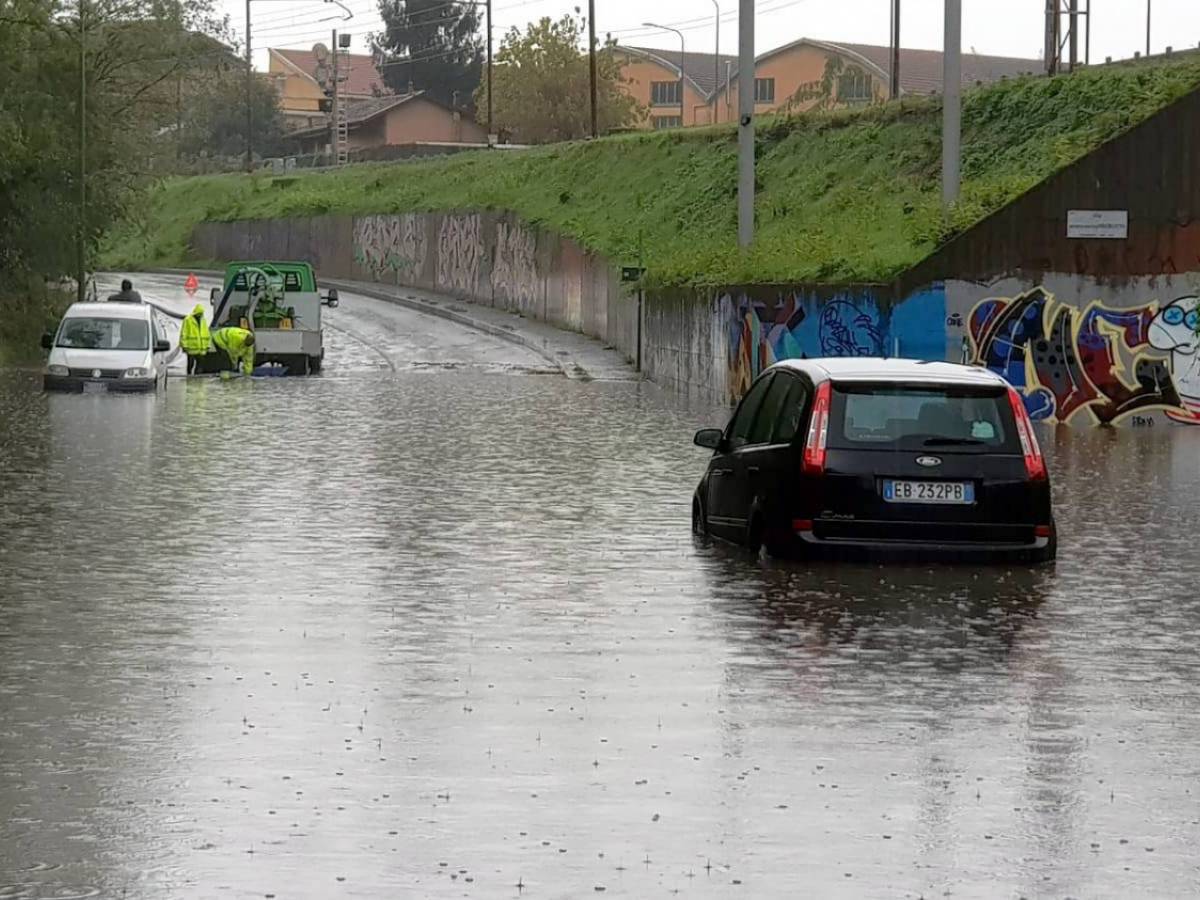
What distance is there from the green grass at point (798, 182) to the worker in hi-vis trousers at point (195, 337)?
8.73 m

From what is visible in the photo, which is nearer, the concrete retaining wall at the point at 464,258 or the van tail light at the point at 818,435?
the van tail light at the point at 818,435

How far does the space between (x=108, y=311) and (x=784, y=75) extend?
96075 mm

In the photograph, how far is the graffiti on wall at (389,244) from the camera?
268 ft

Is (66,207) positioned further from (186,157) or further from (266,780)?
(186,157)

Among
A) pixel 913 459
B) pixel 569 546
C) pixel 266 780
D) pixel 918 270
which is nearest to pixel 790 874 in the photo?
pixel 266 780

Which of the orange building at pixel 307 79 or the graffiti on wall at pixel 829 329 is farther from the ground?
the orange building at pixel 307 79

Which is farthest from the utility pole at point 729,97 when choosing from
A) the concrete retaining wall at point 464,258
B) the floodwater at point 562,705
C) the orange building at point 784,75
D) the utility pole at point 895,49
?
the floodwater at point 562,705

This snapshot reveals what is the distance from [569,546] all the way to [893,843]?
9.24 meters

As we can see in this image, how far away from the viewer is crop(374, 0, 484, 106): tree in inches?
5886

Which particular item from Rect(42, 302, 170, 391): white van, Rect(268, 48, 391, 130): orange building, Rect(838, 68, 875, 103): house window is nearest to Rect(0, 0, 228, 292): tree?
Rect(42, 302, 170, 391): white van

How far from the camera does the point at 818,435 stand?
14.9m

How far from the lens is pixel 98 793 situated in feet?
26.5

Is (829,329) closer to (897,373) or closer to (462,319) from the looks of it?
(897,373)

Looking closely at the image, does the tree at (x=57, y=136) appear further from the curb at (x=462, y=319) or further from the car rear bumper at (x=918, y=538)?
the car rear bumper at (x=918, y=538)
